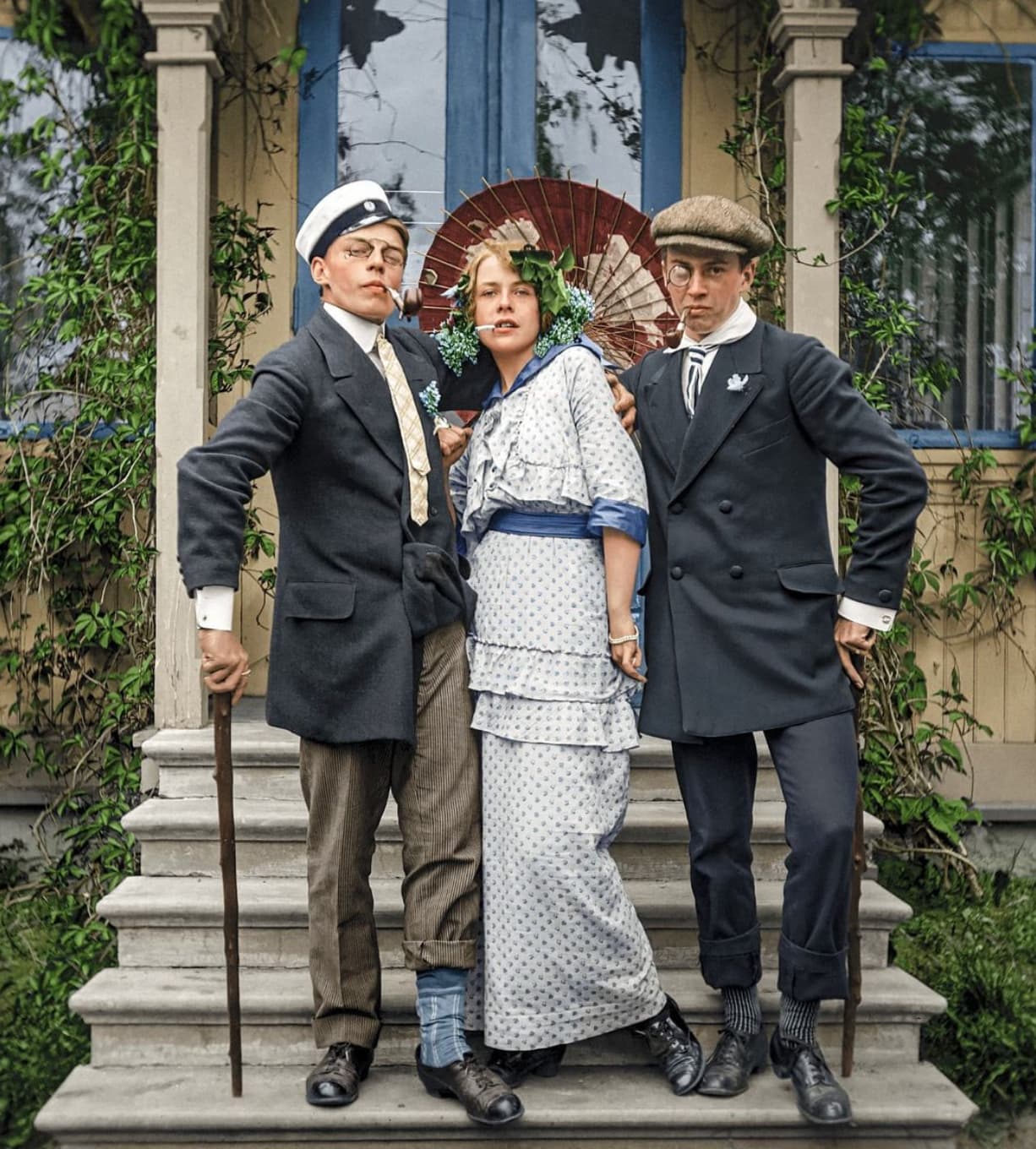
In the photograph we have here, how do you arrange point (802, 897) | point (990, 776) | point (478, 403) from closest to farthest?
point (802, 897) → point (478, 403) → point (990, 776)

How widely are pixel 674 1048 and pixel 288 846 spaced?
1.29m

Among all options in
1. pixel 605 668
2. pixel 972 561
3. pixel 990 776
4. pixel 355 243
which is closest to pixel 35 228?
pixel 355 243

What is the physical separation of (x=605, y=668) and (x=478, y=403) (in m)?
0.76

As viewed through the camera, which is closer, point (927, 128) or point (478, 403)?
point (478, 403)

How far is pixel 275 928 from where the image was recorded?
3.75 metres

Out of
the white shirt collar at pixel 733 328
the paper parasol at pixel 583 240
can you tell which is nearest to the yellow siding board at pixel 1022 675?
the paper parasol at pixel 583 240

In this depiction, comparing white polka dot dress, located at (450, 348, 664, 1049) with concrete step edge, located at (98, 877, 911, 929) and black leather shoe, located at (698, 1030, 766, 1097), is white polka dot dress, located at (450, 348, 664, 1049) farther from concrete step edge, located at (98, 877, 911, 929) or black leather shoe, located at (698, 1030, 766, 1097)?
concrete step edge, located at (98, 877, 911, 929)

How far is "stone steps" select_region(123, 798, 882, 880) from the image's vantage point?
3982 mm

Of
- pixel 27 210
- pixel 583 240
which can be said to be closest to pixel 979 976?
pixel 583 240

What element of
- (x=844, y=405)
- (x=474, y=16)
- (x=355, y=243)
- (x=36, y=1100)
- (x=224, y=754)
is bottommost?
(x=36, y=1100)

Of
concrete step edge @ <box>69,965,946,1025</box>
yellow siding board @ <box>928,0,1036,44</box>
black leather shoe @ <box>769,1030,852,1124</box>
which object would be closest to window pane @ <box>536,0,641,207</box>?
yellow siding board @ <box>928,0,1036,44</box>

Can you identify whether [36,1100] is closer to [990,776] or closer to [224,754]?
[224,754]

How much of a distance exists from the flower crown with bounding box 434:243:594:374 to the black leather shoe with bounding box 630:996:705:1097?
1.61 meters

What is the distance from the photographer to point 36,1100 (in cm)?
364
